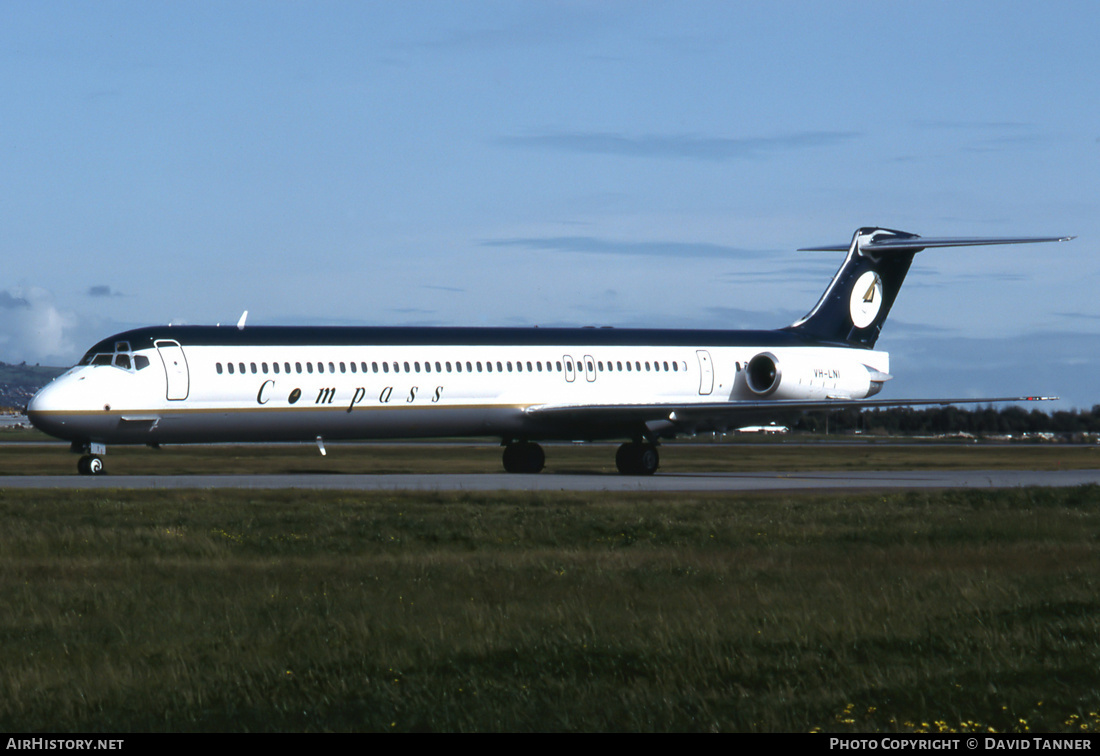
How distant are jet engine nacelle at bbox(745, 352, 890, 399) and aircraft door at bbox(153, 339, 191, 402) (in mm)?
17535

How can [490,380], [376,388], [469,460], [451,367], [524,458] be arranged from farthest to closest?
[469,460]
[524,458]
[490,380]
[451,367]
[376,388]

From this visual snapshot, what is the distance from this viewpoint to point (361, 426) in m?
34.8

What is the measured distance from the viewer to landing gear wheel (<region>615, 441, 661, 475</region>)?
3856 centimetres

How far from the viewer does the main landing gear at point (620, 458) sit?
38594 mm

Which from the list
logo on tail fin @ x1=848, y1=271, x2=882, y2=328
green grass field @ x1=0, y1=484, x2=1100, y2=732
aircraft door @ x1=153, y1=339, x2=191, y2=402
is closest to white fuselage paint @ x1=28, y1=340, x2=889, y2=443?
aircraft door @ x1=153, y1=339, x2=191, y2=402

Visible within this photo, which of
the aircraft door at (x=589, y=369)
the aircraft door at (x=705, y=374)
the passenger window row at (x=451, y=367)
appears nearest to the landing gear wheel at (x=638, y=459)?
the aircraft door at (x=589, y=369)

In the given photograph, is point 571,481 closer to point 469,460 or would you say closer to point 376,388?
point 376,388

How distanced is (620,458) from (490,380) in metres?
4.75

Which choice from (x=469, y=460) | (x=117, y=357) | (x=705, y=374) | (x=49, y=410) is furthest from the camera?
(x=469, y=460)

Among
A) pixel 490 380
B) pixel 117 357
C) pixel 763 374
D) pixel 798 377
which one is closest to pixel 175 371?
pixel 117 357

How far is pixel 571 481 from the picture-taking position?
3328 cm

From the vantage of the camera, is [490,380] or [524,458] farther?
[524,458]

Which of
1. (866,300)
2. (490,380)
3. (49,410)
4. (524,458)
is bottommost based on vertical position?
(524,458)

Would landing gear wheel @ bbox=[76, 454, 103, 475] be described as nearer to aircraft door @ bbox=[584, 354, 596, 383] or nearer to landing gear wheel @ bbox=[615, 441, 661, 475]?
aircraft door @ bbox=[584, 354, 596, 383]
